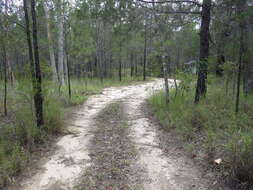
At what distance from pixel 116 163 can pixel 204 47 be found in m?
4.68

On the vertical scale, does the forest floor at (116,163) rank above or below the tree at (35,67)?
below

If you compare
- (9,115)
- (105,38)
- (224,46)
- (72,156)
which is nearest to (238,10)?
(224,46)

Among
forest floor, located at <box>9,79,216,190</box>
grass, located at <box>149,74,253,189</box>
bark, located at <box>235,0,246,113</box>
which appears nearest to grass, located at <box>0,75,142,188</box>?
forest floor, located at <box>9,79,216,190</box>

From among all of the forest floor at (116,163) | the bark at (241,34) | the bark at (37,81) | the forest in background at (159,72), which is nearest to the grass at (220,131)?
the forest in background at (159,72)

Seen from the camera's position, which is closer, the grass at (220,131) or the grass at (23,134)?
the grass at (220,131)

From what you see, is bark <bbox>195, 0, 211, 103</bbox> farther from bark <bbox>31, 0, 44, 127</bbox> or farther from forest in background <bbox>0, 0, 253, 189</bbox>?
bark <bbox>31, 0, 44, 127</bbox>

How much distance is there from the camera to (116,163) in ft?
10.9

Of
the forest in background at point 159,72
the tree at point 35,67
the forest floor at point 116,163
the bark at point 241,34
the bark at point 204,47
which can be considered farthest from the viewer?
the bark at point 204,47

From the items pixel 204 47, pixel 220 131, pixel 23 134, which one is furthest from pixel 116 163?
pixel 204 47

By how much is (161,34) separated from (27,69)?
4748 millimetres

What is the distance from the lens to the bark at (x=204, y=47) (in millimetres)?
5629

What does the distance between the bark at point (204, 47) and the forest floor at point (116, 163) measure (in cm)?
216

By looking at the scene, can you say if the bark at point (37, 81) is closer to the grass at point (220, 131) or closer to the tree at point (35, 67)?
the tree at point (35, 67)

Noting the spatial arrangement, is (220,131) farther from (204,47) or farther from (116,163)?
(204,47)
